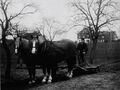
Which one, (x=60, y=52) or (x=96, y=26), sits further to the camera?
(x=96, y=26)

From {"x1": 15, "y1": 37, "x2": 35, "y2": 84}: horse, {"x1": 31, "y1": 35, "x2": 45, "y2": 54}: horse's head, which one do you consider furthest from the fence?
{"x1": 31, "y1": 35, "x2": 45, "y2": 54}: horse's head

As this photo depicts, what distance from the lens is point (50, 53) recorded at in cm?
943

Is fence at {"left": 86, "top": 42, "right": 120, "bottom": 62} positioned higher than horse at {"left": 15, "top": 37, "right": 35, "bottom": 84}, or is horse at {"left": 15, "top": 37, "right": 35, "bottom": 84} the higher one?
horse at {"left": 15, "top": 37, "right": 35, "bottom": 84}

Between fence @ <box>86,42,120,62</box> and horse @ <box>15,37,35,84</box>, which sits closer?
horse @ <box>15,37,35,84</box>

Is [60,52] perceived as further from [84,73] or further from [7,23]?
[7,23]

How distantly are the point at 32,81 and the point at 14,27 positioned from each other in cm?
614

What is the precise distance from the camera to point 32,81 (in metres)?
9.27

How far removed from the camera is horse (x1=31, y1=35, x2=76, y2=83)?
9014 millimetres

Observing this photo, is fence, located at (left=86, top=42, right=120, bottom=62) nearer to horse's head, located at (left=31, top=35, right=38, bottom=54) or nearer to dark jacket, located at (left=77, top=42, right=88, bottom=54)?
dark jacket, located at (left=77, top=42, right=88, bottom=54)

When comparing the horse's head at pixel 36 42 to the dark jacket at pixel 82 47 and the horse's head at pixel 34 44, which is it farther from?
the dark jacket at pixel 82 47

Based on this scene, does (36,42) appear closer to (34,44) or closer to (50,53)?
(34,44)

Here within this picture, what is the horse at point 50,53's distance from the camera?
9.01 metres

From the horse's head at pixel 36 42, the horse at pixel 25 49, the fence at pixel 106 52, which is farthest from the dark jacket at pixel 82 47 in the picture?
the fence at pixel 106 52

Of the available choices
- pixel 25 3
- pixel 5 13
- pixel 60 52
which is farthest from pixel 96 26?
pixel 60 52
